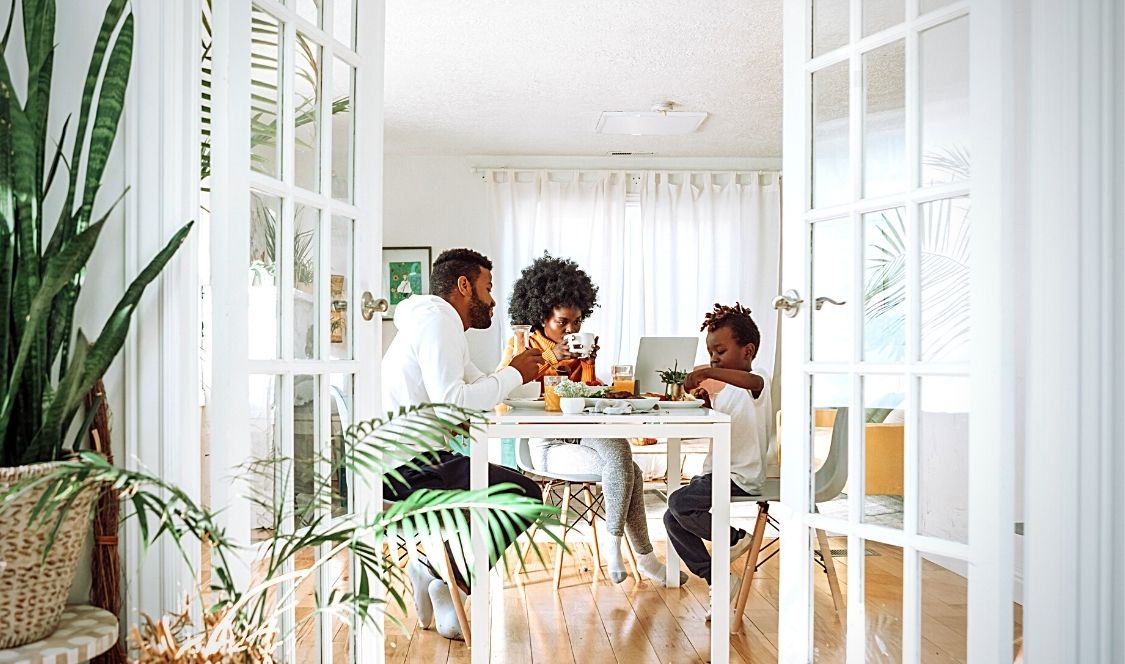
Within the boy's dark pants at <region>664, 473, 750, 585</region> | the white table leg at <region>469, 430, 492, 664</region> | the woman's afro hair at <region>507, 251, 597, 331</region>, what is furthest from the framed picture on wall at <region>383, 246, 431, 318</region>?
the white table leg at <region>469, 430, 492, 664</region>

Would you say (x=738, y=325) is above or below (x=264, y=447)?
above

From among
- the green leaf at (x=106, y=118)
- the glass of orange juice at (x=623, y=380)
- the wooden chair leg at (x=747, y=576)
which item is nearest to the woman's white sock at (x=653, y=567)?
the wooden chair leg at (x=747, y=576)

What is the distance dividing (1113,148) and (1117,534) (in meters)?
0.66

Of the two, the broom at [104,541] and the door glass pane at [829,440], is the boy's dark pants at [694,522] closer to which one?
the door glass pane at [829,440]

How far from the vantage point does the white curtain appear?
6934mm

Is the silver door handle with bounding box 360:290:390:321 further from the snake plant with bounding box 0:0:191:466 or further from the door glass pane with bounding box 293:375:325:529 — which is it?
the snake plant with bounding box 0:0:191:466

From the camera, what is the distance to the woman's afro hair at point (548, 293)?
4117mm

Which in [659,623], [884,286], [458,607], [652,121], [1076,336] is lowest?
[659,623]

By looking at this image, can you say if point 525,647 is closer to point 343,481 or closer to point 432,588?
point 432,588

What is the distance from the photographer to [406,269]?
684cm

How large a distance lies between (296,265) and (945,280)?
52.4 inches

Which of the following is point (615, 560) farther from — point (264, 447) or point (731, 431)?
point (264, 447)

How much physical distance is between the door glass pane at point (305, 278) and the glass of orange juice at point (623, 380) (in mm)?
1555

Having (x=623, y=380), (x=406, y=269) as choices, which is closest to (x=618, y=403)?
(x=623, y=380)
